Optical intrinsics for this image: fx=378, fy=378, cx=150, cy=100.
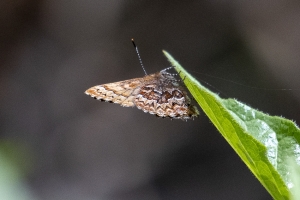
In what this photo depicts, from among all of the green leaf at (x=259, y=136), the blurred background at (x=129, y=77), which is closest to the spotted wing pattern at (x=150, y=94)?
the green leaf at (x=259, y=136)

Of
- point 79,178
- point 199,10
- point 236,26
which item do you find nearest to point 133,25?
point 199,10

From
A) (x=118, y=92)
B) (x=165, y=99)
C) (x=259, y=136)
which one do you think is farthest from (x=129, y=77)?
(x=259, y=136)

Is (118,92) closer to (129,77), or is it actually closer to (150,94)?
(150,94)

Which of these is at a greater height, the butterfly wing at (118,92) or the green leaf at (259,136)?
the butterfly wing at (118,92)

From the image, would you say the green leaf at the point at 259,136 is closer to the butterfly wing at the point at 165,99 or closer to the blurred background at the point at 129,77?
the butterfly wing at the point at 165,99

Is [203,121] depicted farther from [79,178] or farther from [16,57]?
[16,57]

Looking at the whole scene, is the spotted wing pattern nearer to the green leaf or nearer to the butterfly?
the butterfly
